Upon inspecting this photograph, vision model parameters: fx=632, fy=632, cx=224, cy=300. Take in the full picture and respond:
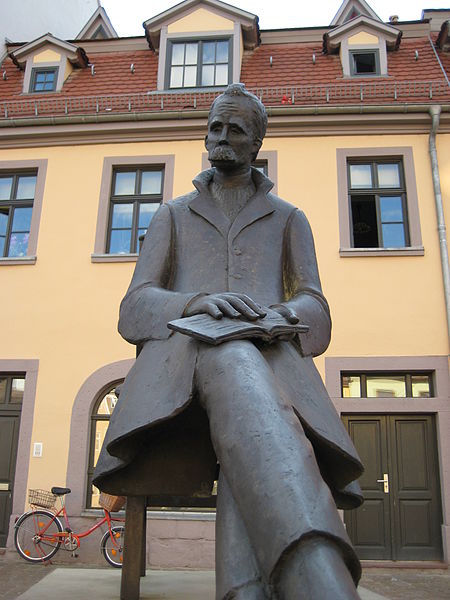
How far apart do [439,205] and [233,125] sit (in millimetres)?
8553

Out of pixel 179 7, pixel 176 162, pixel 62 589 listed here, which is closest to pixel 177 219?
pixel 62 589

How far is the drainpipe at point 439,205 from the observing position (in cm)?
985

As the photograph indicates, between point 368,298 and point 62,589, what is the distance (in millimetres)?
8119

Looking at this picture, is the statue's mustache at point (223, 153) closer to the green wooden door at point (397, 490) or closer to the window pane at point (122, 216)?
the green wooden door at point (397, 490)

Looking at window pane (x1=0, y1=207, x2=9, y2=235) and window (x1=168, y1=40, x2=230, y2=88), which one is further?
window (x1=168, y1=40, x2=230, y2=88)

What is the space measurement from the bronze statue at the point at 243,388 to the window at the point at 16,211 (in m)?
9.31

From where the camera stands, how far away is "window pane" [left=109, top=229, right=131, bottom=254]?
430 inches

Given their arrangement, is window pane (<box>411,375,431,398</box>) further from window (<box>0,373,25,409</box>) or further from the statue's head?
the statue's head

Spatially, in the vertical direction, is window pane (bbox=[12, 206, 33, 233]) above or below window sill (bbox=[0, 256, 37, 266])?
above

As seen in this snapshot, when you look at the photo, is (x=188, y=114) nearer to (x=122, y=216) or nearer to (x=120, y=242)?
(x=122, y=216)

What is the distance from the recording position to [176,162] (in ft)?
36.5

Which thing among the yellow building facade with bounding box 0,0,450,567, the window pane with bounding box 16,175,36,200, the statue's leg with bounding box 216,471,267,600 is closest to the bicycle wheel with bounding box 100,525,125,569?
the yellow building facade with bounding box 0,0,450,567

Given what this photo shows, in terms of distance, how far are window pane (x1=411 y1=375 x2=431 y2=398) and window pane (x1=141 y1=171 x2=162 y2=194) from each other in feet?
17.7

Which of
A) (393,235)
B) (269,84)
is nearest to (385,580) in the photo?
(393,235)
